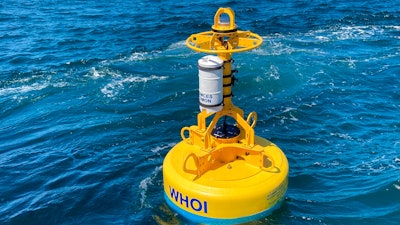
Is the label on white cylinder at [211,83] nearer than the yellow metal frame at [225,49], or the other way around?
the label on white cylinder at [211,83]

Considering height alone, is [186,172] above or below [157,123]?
above

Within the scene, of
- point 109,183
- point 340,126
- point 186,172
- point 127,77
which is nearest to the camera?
point 186,172

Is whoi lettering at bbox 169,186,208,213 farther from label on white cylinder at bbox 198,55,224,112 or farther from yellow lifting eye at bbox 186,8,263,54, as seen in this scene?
yellow lifting eye at bbox 186,8,263,54

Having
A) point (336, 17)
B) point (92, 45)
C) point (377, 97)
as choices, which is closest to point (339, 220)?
point (377, 97)

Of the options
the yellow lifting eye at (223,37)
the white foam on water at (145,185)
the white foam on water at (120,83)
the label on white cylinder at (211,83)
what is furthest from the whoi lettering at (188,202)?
the white foam on water at (120,83)

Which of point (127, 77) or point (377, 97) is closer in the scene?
point (377, 97)

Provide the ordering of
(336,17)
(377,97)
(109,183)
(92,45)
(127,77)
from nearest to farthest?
(109,183), (377,97), (127,77), (92,45), (336,17)

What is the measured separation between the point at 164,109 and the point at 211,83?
8474 mm

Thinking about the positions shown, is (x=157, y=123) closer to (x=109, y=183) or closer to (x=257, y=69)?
(x=109, y=183)

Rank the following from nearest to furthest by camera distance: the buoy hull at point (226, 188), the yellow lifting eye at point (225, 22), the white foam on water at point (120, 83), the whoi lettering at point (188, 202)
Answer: the buoy hull at point (226, 188) → the whoi lettering at point (188, 202) → the yellow lifting eye at point (225, 22) → the white foam on water at point (120, 83)

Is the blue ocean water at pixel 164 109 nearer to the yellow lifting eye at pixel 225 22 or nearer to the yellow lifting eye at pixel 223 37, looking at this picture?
the yellow lifting eye at pixel 223 37

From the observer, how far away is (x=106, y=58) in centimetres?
2556

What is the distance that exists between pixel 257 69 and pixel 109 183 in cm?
1108

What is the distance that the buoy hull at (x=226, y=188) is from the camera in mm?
10320
